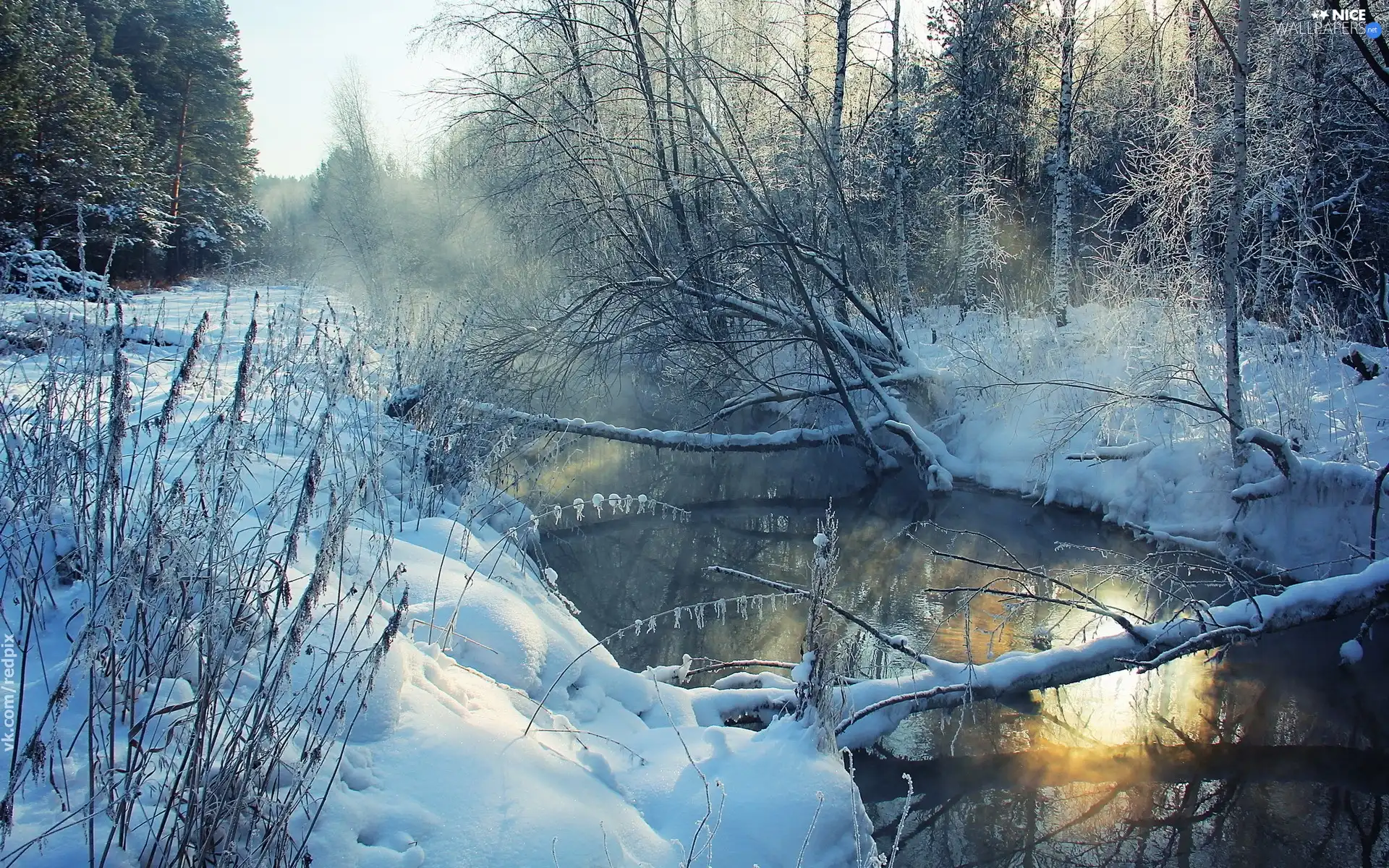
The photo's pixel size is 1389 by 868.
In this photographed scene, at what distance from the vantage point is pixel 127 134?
1712cm

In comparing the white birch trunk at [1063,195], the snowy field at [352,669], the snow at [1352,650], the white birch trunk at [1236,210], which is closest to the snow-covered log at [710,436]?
the snowy field at [352,669]

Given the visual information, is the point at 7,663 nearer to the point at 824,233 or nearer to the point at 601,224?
the point at 601,224

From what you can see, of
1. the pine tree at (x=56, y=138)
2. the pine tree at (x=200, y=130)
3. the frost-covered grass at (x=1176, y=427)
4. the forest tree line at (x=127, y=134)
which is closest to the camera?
the frost-covered grass at (x=1176, y=427)

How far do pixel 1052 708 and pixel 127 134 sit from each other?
21.3 m

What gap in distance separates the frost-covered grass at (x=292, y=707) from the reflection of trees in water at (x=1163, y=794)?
0.91 meters

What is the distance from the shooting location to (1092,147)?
15.9 meters

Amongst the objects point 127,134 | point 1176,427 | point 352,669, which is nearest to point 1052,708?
point 352,669

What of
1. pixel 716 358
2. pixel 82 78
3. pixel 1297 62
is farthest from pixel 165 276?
pixel 1297 62

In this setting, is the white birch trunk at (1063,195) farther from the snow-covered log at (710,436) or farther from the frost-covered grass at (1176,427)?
the snow-covered log at (710,436)

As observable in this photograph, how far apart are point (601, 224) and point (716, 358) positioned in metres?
2.39

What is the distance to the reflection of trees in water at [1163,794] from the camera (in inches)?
127

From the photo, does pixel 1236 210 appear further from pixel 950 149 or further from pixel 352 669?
pixel 950 149

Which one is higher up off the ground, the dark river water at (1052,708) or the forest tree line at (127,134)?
the forest tree line at (127,134)

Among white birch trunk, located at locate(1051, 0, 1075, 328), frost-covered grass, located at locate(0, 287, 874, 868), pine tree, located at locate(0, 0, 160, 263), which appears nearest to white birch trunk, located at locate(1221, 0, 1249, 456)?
frost-covered grass, located at locate(0, 287, 874, 868)
